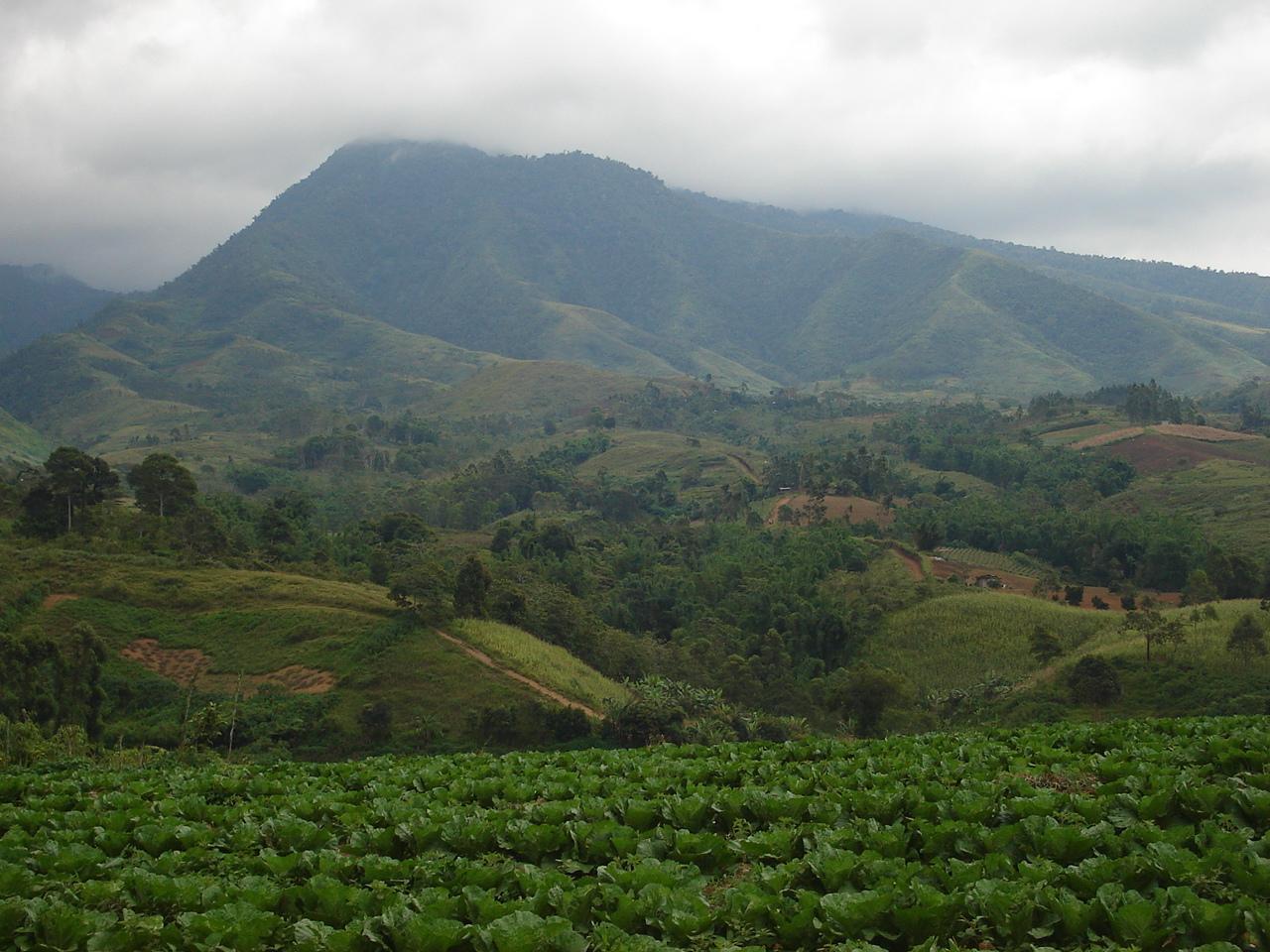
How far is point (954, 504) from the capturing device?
10119 centimetres

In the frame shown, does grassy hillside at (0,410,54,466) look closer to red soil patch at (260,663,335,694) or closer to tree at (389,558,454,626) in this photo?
tree at (389,558,454,626)

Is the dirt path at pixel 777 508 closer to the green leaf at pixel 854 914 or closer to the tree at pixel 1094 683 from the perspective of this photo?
the tree at pixel 1094 683

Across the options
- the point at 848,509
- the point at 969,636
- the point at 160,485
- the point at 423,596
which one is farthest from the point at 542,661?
the point at 848,509

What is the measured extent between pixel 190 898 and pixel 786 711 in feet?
151

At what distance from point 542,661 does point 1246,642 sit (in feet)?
116

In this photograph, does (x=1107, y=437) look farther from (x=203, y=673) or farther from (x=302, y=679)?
(x=203, y=673)

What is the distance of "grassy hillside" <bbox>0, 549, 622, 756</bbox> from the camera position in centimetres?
4416

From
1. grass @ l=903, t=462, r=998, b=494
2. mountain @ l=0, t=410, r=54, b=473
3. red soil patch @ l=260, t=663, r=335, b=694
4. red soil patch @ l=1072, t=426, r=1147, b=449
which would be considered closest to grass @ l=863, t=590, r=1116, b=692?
red soil patch @ l=260, t=663, r=335, b=694

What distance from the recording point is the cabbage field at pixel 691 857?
9.16 metres

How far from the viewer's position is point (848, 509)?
105438 mm

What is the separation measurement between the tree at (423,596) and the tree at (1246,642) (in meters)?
40.2

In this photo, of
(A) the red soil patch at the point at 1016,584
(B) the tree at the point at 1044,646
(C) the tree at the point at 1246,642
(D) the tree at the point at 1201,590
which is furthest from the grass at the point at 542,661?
(D) the tree at the point at 1201,590

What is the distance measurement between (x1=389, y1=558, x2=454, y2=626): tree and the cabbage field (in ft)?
119

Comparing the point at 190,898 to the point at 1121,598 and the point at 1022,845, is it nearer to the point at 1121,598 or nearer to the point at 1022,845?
the point at 1022,845
